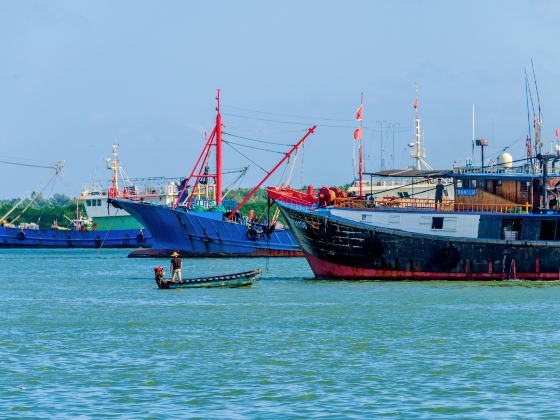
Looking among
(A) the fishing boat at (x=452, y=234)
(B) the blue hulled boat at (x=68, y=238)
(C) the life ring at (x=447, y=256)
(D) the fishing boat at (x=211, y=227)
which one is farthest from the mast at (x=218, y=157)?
(C) the life ring at (x=447, y=256)

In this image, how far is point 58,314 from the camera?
46750 mm

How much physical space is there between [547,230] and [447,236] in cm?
527

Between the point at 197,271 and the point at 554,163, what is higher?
the point at 554,163

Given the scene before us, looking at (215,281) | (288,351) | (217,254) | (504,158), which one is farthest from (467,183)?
(217,254)

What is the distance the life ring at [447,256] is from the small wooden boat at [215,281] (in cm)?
921

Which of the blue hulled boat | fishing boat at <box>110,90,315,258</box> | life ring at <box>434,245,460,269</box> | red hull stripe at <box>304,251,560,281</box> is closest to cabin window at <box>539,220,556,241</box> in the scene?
red hull stripe at <box>304,251,560,281</box>

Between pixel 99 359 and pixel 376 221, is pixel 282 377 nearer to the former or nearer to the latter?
pixel 99 359

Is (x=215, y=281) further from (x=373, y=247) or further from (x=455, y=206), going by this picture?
(x=455, y=206)

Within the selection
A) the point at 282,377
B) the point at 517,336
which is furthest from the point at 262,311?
the point at 282,377

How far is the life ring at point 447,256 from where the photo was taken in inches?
2233

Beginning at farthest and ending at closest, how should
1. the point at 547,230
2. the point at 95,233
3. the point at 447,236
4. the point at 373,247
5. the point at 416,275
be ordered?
1. the point at 95,233
2. the point at 416,275
3. the point at 547,230
4. the point at 373,247
5. the point at 447,236

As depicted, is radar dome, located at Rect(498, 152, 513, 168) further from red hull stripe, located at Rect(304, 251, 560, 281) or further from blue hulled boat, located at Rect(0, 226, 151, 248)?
blue hulled boat, located at Rect(0, 226, 151, 248)

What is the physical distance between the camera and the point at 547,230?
2258 inches

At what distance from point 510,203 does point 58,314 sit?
24997 millimetres
